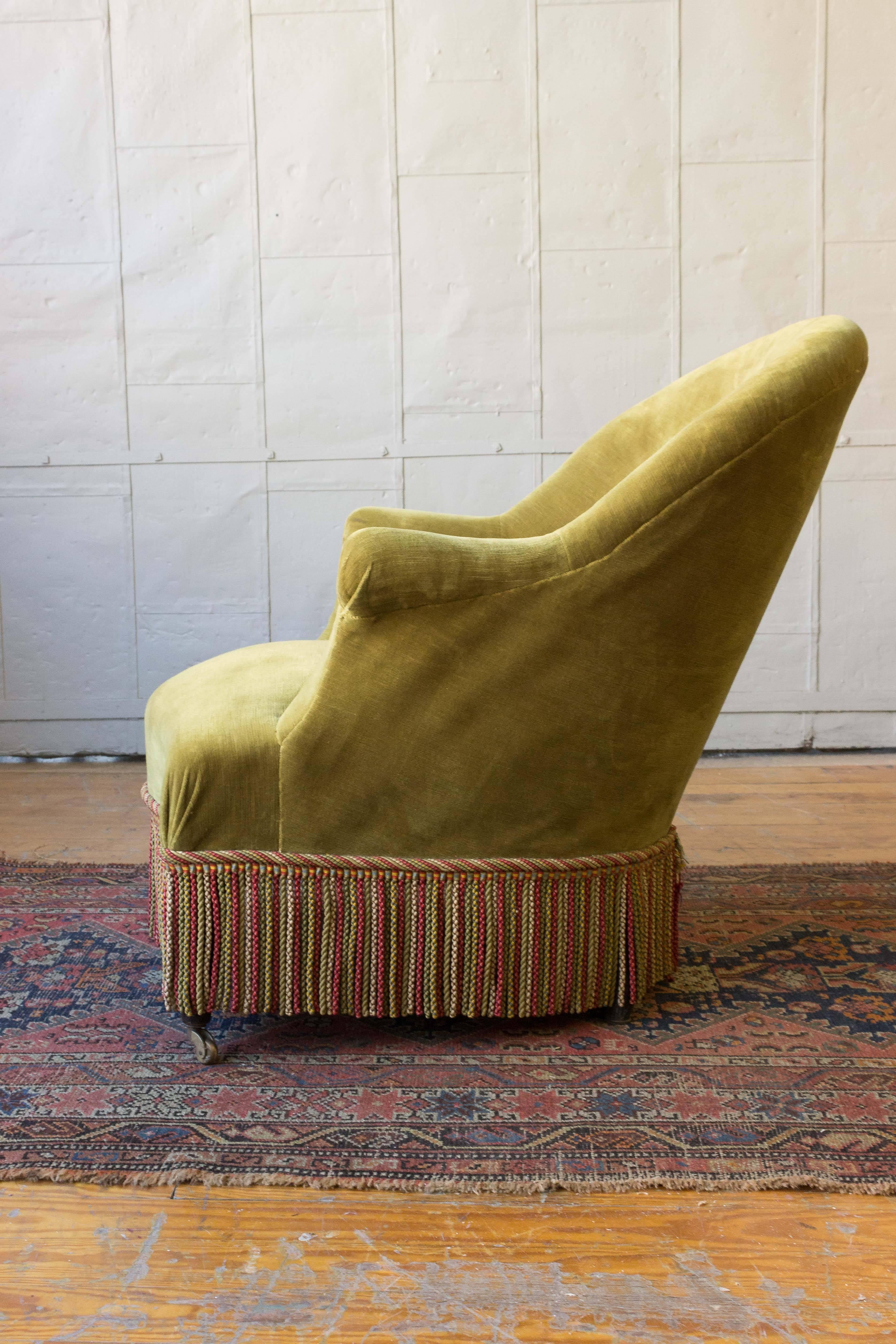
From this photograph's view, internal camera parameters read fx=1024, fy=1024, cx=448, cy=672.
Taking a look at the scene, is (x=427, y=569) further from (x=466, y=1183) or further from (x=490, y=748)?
(x=466, y=1183)

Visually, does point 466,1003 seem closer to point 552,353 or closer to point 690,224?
point 552,353

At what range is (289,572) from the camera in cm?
328

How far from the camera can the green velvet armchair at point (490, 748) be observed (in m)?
1.31

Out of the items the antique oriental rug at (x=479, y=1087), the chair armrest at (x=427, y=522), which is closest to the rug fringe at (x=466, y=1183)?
the antique oriental rug at (x=479, y=1087)

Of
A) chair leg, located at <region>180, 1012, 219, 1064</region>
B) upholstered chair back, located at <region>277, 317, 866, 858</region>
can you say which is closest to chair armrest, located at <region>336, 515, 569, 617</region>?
upholstered chair back, located at <region>277, 317, 866, 858</region>

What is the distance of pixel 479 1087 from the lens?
1.35 m

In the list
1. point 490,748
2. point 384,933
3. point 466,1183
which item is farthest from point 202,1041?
point 490,748

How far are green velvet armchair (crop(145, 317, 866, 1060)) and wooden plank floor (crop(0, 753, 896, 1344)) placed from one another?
349 millimetres

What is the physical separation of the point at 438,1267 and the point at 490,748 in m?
Result: 0.61

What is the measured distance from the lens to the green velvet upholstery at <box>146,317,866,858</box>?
1301mm

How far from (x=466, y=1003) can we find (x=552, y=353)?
2.29 metres

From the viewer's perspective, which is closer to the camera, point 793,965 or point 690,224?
point 793,965

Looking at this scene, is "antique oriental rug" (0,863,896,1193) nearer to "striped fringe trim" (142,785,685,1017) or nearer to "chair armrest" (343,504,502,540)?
"striped fringe trim" (142,785,685,1017)

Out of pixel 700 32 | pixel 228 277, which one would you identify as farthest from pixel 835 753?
pixel 228 277
